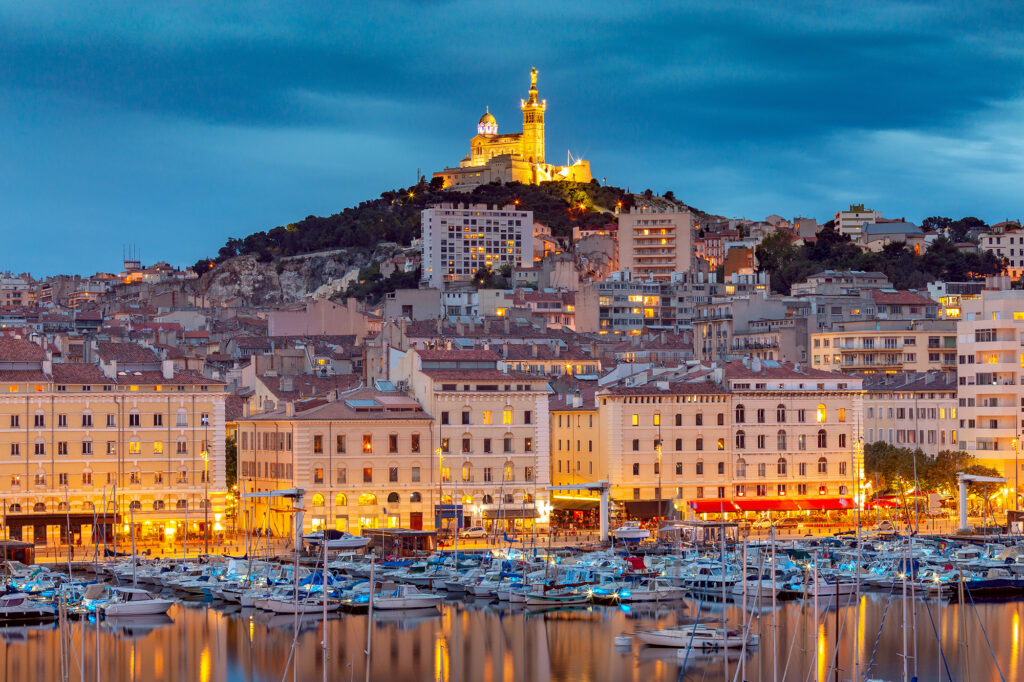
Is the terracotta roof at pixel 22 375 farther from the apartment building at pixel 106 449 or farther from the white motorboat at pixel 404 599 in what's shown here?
the white motorboat at pixel 404 599

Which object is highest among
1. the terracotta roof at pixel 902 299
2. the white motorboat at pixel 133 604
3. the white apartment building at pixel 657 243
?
the white apartment building at pixel 657 243

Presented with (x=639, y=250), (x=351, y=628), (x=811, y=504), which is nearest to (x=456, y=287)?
(x=639, y=250)

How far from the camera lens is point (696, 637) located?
62156 mm

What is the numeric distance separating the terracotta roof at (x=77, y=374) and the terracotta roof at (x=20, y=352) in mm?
995

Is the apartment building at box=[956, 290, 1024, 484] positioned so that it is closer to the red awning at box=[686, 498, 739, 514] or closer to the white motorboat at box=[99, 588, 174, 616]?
the red awning at box=[686, 498, 739, 514]

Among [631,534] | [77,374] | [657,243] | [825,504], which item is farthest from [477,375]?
[657,243]

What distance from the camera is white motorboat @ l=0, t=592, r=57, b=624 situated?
6781 cm

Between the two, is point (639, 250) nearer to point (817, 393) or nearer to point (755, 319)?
point (755, 319)

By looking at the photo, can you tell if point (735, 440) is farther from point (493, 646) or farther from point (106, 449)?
point (493, 646)

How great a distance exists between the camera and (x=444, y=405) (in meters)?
87.2

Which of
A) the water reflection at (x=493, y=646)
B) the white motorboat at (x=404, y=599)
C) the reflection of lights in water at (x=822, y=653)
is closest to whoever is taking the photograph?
the reflection of lights in water at (x=822, y=653)

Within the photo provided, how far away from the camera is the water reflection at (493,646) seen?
58062mm

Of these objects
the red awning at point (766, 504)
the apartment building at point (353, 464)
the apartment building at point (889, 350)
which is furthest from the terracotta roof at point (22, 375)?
the apartment building at point (889, 350)

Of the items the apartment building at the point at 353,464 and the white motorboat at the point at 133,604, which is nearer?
the white motorboat at the point at 133,604
